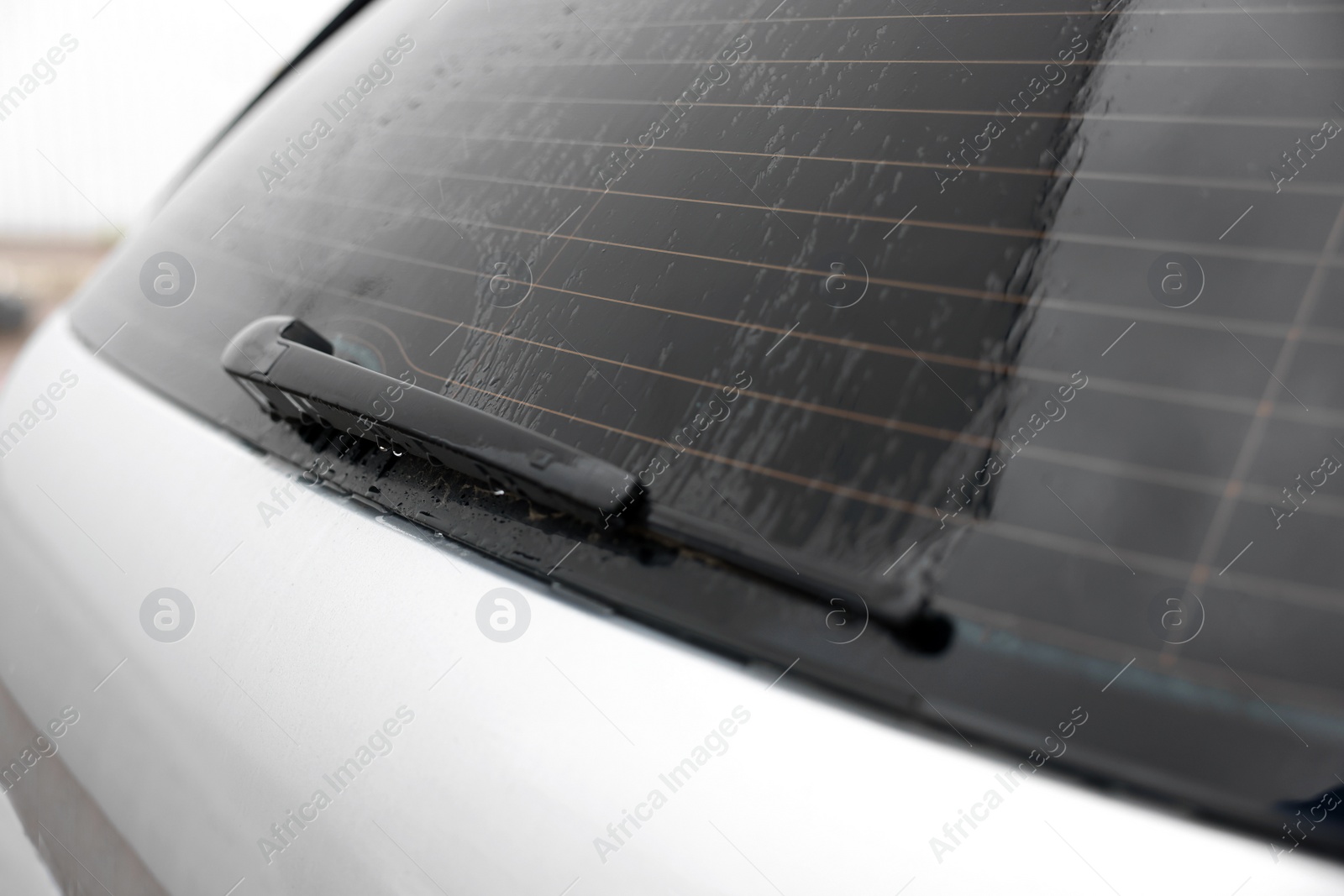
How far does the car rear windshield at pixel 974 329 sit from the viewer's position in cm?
75

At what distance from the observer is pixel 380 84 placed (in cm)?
166

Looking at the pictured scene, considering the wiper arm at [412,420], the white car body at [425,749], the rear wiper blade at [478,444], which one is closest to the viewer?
the white car body at [425,749]

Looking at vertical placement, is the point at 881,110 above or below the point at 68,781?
above

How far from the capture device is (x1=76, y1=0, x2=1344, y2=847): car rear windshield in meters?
0.75

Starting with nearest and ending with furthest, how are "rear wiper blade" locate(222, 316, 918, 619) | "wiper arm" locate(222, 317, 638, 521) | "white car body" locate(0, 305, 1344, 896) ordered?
"white car body" locate(0, 305, 1344, 896)
"rear wiper blade" locate(222, 316, 918, 619)
"wiper arm" locate(222, 317, 638, 521)

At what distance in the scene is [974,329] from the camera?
0.89m

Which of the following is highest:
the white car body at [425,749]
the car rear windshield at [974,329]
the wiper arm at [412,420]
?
the car rear windshield at [974,329]

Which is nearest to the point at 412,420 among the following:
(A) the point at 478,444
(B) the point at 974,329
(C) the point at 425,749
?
(A) the point at 478,444

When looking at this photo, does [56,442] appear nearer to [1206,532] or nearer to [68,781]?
[68,781]

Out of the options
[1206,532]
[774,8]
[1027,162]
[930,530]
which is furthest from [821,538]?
[774,8]

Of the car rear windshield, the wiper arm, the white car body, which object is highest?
the car rear windshield

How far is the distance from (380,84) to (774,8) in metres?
0.79

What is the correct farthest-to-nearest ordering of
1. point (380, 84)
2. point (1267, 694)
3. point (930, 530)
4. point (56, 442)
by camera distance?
1. point (380, 84)
2. point (56, 442)
3. point (930, 530)
4. point (1267, 694)

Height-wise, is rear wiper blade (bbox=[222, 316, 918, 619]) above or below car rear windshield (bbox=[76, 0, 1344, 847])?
below
